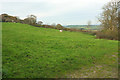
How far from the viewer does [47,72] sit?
210 inches

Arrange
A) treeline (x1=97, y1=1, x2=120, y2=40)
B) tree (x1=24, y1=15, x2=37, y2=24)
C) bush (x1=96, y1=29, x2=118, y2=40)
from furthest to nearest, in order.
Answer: tree (x1=24, y1=15, x2=37, y2=24) < treeline (x1=97, y1=1, x2=120, y2=40) < bush (x1=96, y1=29, x2=118, y2=40)

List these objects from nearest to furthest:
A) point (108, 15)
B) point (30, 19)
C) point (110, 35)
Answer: point (110, 35), point (108, 15), point (30, 19)

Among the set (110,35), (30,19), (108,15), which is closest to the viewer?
(110,35)

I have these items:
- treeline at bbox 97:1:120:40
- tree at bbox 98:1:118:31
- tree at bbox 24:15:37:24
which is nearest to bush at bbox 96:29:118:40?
treeline at bbox 97:1:120:40

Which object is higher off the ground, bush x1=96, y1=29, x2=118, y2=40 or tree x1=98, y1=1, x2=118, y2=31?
tree x1=98, y1=1, x2=118, y2=31

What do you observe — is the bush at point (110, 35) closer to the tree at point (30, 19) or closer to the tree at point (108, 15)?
the tree at point (108, 15)

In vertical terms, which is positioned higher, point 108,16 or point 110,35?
point 108,16

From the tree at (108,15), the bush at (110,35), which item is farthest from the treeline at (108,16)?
the bush at (110,35)

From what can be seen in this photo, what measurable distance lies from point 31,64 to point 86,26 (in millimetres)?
48557

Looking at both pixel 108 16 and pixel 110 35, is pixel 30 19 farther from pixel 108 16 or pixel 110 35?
pixel 110 35

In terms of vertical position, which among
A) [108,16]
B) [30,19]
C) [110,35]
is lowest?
[110,35]

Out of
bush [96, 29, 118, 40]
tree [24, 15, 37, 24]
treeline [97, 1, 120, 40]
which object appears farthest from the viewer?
tree [24, 15, 37, 24]

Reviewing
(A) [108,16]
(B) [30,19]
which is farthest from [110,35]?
(B) [30,19]

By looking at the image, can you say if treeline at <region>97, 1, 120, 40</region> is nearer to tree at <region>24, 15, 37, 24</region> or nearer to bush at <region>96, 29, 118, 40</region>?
bush at <region>96, 29, 118, 40</region>
